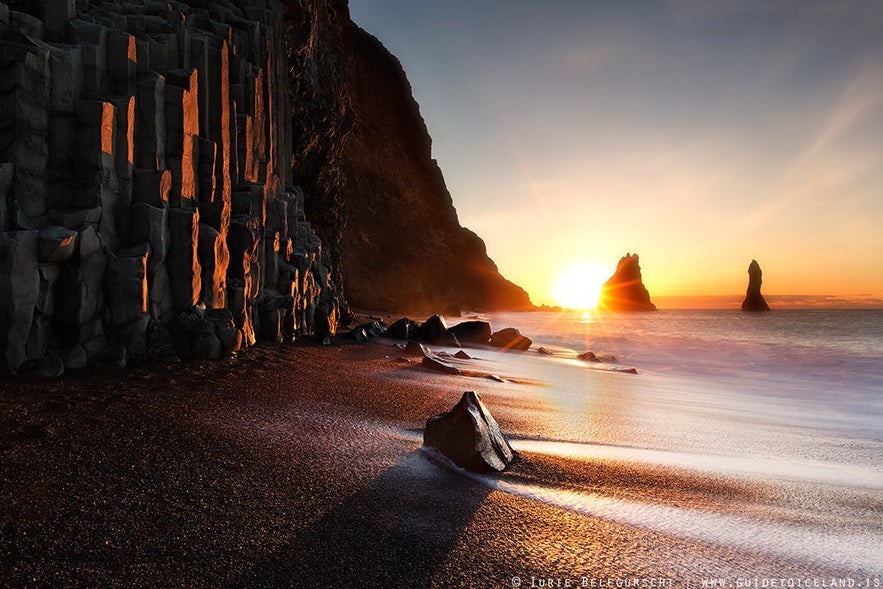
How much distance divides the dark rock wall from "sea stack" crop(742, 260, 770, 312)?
357 ft

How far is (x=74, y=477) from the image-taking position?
2.76m

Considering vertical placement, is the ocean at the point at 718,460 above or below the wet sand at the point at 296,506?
below

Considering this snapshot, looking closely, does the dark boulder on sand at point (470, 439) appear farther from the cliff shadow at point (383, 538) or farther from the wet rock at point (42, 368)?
the wet rock at point (42, 368)

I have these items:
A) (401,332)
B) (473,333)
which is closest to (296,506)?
(401,332)

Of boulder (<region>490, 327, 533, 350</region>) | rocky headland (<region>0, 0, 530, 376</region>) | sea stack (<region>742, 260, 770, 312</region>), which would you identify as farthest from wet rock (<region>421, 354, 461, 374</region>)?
sea stack (<region>742, 260, 770, 312</region>)

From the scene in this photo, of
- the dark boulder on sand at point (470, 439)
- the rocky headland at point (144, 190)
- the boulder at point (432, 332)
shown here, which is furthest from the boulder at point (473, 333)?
the dark boulder on sand at point (470, 439)

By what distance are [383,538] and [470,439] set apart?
1.17 meters

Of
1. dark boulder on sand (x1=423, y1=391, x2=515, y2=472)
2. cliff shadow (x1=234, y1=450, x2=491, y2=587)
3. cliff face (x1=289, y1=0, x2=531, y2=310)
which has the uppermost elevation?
cliff face (x1=289, y1=0, x2=531, y2=310)

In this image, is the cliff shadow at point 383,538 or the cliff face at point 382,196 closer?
the cliff shadow at point 383,538

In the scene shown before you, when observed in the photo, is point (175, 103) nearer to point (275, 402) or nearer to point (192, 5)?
point (275, 402)

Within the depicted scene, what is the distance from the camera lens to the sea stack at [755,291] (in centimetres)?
9519

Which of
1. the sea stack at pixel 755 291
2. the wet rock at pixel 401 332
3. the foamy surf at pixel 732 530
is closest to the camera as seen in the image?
the foamy surf at pixel 732 530

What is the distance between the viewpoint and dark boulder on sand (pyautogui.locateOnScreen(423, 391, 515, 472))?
334 cm

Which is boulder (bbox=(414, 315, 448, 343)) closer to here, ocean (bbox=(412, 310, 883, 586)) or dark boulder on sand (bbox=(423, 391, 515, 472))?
ocean (bbox=(412, 310, 883, 586))
